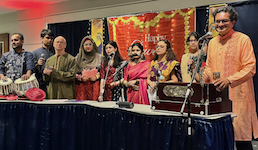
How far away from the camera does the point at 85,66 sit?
3871 mm

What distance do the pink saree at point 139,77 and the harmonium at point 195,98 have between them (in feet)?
4.74

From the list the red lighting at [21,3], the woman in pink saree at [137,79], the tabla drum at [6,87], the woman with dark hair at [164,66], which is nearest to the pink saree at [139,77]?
the woman in pink saree at [137,79]

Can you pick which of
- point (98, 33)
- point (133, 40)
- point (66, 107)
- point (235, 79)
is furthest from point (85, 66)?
point (235, 79)

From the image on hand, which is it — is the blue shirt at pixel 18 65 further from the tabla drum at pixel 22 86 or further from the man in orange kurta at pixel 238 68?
the man in orange kurta at pixel 238 68

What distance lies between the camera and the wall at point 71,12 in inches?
198

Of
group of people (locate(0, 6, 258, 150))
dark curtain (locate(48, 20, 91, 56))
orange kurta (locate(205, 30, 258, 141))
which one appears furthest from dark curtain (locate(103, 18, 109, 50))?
orange kurta (locate(205, 30, 258, 141))

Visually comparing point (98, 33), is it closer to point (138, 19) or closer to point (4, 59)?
point (138, 19)

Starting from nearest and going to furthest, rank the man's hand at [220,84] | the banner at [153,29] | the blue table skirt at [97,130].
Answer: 1. the blue table skirt at [97,130]
2. the man's hand at [220,84]
3. the banner at [153,29]

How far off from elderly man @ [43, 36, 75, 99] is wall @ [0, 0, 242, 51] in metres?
2.03

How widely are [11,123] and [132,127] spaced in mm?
1516

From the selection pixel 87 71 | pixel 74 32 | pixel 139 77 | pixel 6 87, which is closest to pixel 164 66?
pixel 139 77

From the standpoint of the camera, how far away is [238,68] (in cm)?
246

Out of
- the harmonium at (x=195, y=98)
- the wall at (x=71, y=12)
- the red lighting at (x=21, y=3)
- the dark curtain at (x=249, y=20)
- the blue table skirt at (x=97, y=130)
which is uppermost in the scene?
the red lighting at (x=21, y=3)

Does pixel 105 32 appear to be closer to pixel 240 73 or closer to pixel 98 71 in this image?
pixel 98 71
